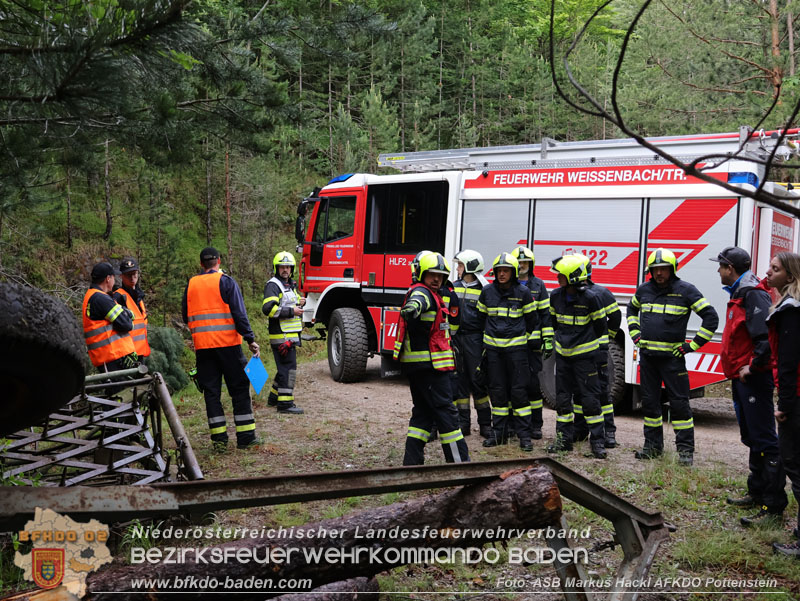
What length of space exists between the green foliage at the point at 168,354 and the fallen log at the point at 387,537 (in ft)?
24.8

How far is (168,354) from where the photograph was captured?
10828 millimetres

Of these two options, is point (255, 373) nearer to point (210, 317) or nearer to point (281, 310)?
point (210, 317)

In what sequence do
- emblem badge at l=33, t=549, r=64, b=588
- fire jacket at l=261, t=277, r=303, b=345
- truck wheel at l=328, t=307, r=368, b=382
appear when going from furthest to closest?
truck wheel at l=328, t=307, r=368, b=382 → fire jacket at l=261, t=277, r=303, b=345 → emblem badge at l=33, t=549, r=64, b=588

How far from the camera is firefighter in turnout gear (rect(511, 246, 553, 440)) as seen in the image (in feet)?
22.8

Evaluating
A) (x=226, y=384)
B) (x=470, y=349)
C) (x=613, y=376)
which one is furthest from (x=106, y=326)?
(x=613, y=376)

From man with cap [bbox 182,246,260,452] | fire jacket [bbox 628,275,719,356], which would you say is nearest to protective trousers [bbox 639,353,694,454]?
fire jacket [bbox 628,275,719,356]

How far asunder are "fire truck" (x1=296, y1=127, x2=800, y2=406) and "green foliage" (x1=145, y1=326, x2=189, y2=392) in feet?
6.95

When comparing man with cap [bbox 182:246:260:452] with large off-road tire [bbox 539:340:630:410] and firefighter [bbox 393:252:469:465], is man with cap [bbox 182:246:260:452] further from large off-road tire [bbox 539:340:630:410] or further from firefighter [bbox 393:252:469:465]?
large off-road tire [bbox 539:340:630:410]

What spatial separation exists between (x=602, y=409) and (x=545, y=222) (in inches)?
114

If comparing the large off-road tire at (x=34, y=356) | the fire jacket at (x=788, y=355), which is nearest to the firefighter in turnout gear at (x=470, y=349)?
the fire jacket at (x=788, y=355)

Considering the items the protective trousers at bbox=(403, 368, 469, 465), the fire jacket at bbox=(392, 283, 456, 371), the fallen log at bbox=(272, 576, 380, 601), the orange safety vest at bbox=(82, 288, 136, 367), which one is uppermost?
the fire jacket at bbox=(392, 283, 456, 371)

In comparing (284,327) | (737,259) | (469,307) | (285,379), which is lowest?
(285,379)

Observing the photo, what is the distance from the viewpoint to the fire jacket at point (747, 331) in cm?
481

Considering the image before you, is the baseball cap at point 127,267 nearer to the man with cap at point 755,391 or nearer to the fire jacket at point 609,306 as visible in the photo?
the fire jacket at point 609,306
